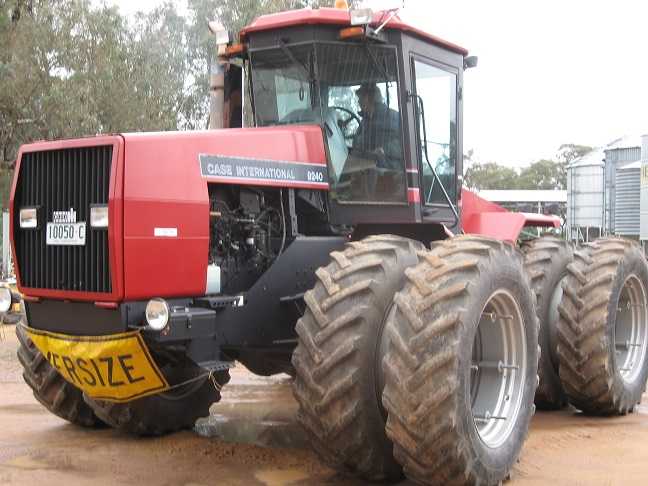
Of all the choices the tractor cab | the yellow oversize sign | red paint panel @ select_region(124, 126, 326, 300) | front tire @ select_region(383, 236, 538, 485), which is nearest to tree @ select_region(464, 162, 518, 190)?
the tractor cab

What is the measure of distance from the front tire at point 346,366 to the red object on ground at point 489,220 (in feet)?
6.96

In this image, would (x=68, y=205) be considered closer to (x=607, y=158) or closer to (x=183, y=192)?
(x=183, y=192)

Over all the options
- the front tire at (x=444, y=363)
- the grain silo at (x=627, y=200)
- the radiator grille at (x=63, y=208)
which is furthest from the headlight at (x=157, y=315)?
the grain silo at (x=627, y=200)

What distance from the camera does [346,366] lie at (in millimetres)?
4414

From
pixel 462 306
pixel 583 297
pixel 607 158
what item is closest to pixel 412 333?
pixel 462 306

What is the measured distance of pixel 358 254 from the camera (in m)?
4.72

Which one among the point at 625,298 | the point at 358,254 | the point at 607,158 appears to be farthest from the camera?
the point at 607,158

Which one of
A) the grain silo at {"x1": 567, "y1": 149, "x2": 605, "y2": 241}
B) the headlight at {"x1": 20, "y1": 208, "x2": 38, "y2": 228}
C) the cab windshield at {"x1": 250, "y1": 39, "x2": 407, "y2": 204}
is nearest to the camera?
the headlight at {"x1": 20, "y1": 208, "x2": 38, "y2": 228}

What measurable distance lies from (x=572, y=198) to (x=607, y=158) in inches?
83.1

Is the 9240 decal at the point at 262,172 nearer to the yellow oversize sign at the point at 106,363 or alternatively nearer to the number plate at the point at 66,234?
the number plate at the point at 66,234

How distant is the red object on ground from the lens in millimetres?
6715

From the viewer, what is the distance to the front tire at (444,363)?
426 centimetres

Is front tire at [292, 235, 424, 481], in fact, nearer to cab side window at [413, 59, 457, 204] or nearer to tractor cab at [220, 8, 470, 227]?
tractor cab at [220, 8, 470, 227]

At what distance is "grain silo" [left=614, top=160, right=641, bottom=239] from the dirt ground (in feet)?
40.4
